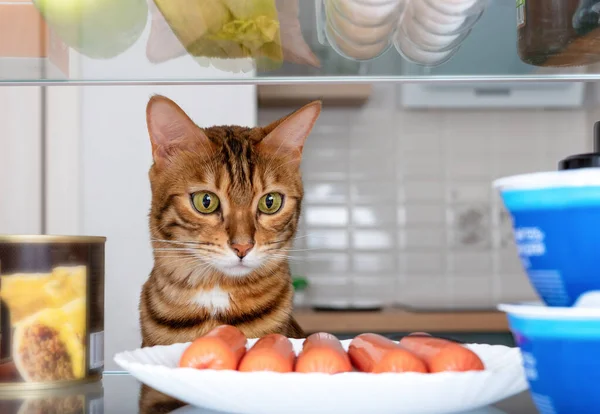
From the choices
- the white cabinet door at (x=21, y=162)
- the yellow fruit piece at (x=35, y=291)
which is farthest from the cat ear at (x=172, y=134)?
the white cabinet door at (x=21, y=162)

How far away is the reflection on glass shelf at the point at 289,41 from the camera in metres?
0.62

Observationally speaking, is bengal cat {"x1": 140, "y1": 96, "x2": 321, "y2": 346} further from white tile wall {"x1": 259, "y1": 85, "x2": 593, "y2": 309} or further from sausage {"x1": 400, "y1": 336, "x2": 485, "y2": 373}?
white tile wall {"x1": 259, "y1": 85, "x2": 593, "y2": 309}

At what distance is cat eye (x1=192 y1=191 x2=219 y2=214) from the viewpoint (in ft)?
2.68

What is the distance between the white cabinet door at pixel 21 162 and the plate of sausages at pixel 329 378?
993mm

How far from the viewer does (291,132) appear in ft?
2.81

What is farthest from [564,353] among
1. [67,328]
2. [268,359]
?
[67,328]

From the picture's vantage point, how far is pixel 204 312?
Answer: 76 centimetres

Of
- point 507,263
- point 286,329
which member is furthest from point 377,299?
point 286,329

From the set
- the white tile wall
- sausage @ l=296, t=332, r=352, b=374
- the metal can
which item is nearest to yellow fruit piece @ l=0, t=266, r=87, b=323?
the metal can

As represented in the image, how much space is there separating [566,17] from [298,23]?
24cm

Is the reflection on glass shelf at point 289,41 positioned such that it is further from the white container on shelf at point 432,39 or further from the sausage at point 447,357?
the sausage at point 447,357

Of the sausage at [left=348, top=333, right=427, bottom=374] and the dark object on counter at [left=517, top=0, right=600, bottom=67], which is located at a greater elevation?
the dark object on counter at [left=517, top=0, right=600, bottom=67]

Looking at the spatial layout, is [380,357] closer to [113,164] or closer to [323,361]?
[323,361]

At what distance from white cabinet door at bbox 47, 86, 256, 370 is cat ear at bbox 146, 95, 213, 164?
560 mm
